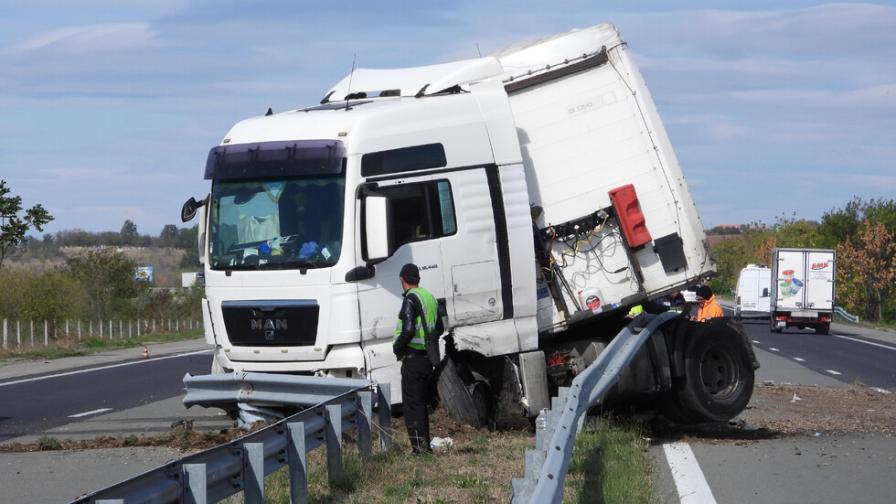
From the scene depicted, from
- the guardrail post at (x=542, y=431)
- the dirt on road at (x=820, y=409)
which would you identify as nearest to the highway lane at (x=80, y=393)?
the guardrail post at (x=542, y=431)

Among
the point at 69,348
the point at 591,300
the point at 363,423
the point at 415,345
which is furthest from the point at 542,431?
the point at 69,348

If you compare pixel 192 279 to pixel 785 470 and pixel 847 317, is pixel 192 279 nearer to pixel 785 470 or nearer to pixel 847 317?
pixel 785 470

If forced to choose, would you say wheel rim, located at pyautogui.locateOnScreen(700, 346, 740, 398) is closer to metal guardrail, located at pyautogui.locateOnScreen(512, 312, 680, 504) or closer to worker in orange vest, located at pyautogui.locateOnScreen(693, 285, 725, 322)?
metal guardrail, located at pyautogui.locateOnScreen(512, 312, 680, 504)

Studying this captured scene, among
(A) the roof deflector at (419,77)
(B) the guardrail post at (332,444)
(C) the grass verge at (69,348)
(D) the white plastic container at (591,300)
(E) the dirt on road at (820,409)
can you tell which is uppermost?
(A) the roof deflector at (419,77)

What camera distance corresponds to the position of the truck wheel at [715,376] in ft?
43.7

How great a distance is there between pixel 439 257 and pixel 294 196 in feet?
4.95

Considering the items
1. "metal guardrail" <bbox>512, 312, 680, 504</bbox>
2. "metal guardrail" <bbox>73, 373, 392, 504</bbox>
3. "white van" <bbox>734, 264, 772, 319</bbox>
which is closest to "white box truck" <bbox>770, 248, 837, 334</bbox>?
"white van" <bbox>734, 264, 772, 319</bbox>

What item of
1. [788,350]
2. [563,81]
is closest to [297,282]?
[563,81]

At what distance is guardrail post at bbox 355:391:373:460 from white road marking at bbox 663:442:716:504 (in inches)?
97.7

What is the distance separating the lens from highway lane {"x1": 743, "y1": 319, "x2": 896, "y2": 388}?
2589 cm

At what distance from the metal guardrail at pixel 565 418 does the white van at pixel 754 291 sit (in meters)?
50.2

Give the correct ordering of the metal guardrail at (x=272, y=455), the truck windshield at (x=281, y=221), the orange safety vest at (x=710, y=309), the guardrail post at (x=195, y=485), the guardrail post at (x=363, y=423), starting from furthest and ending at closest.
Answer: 1. the orange safety vest at (x=710, y=309)
2. the truck windshield at (x=281, y=221)
3. the guardrail post at (x=363, y=423)
4. the guardrail post at (x=195, y=485)
5. the metal guardrail at (x=272, y=455)

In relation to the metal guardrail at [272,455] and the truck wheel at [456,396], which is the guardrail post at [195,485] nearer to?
the metal guardrail at [272,455]

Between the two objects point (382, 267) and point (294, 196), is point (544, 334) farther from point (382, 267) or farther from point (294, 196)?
point (294, 196)
